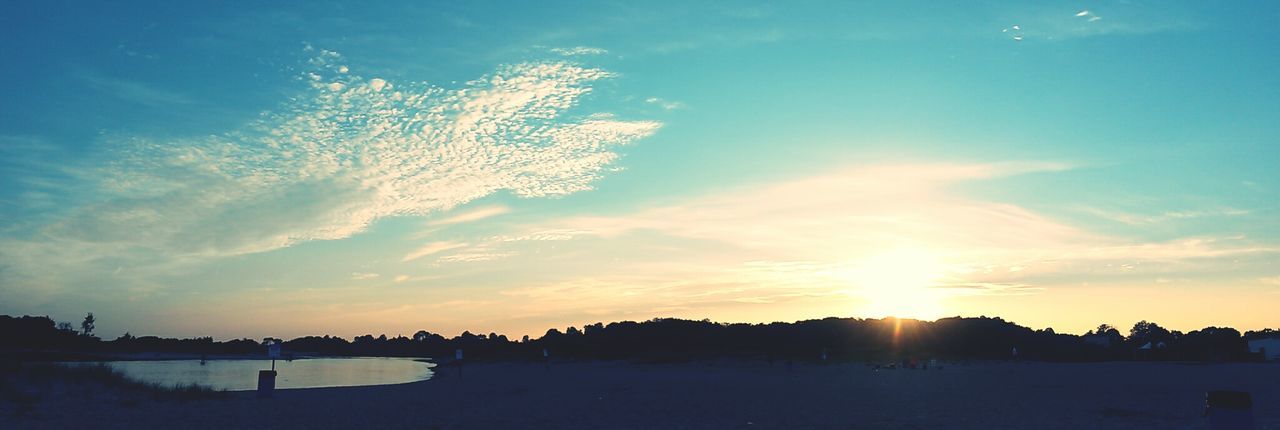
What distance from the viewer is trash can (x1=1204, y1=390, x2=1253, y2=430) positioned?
31.0ft

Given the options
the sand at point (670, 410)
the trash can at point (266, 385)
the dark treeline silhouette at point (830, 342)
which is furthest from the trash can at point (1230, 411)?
the dark treeline silhouette at point (830, 342)

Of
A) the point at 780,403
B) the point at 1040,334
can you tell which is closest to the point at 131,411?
the point at 780,403

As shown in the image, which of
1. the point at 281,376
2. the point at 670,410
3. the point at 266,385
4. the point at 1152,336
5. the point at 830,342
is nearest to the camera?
the point at 670,410

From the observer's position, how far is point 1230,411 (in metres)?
9.53

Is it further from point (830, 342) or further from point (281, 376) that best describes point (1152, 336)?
point (281, 376)

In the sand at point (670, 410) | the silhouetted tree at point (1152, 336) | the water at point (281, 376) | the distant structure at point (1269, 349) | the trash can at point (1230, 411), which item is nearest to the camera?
the trash can at point (1230, 411)

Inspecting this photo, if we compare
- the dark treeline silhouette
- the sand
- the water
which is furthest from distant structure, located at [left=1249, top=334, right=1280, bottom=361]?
the water

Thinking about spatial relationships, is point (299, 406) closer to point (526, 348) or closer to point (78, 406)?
point (78, 406)

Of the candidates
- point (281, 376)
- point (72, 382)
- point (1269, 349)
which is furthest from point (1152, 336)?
point (72, 382)

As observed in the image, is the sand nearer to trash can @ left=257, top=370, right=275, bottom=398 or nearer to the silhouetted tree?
trash can @ left=257, top=370, right=275, bottom=398

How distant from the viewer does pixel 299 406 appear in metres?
28.7

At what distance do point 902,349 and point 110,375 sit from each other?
301 ft

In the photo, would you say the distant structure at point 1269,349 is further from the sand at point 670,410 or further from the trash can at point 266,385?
the trash can at point 266,385

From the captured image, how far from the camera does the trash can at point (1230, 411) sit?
31.0 feet
